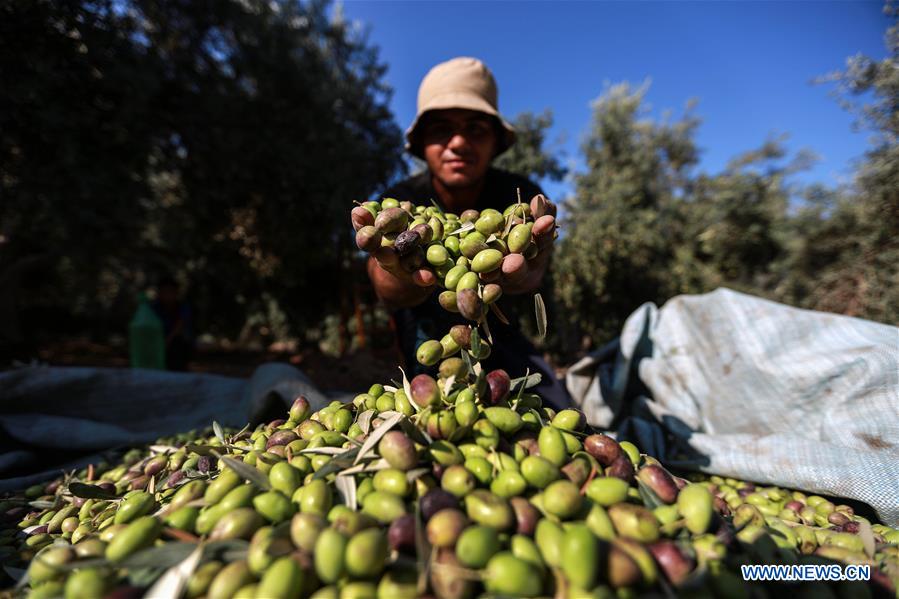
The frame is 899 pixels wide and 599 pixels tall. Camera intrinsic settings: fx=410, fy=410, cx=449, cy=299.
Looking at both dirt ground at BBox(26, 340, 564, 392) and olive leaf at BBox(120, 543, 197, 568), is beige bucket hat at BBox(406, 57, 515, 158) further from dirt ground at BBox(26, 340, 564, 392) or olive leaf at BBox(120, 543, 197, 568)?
dirt ground at BBox(26, 340, 564, 392)

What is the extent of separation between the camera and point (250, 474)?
1293 mm

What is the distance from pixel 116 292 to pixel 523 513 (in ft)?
71.9

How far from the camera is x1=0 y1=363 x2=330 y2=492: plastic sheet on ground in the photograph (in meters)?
3.15

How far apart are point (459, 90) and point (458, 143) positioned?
42 centimetres

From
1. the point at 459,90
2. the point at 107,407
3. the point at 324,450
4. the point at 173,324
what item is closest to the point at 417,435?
the point at 324,450

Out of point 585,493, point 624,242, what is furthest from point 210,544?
point 624,242

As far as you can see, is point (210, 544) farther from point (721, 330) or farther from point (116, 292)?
point (116, 292)

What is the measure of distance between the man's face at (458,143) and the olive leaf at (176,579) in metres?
2.61

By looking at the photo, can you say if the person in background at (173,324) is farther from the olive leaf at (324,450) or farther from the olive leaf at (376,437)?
the olive leaf at (376,437)

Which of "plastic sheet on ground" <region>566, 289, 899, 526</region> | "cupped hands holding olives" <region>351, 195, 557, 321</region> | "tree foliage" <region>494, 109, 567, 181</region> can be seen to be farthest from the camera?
"tree foliage" <region>494, 109, 567, 181</region>

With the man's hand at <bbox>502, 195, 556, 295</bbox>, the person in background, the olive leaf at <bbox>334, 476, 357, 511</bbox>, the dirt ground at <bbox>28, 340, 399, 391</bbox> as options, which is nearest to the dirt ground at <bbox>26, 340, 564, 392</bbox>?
the dirt ground at <bbox>28, 340, 399, 391</bbox>

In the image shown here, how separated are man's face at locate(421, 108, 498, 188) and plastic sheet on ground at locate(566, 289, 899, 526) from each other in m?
2.52

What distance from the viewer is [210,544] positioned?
1.05 metres

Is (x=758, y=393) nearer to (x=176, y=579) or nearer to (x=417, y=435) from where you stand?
(x=417, y=435)
